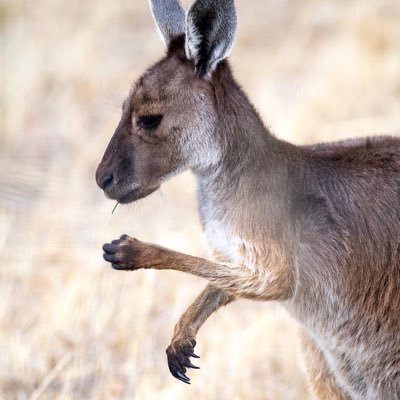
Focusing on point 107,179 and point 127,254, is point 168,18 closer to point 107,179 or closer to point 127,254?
point 107,179

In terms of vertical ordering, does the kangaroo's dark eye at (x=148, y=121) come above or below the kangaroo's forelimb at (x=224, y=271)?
above

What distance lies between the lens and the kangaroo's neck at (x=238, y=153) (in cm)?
472

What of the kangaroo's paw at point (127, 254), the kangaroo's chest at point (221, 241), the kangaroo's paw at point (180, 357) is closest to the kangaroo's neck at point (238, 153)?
the kangaroo's chest at point (221, 241)

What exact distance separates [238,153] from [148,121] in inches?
14.9

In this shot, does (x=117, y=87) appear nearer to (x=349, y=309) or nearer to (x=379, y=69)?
(x=379, y=69)

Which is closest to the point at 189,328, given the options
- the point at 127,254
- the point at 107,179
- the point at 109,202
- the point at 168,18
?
the point at 127,254

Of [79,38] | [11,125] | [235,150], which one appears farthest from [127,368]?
[79,38]

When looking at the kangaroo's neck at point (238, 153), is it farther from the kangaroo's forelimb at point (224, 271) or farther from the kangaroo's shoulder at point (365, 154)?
the kangaroo's forelimb at point (224, 271)

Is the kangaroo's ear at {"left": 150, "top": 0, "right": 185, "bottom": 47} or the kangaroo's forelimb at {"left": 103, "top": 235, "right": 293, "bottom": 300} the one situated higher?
the kangaroo's ear at {"left": 150, "top": 0, "right": 185, "bottom": 47}

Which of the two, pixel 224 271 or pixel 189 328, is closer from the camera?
pixel 224 271

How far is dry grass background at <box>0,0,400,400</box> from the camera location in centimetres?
566

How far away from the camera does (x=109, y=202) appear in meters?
7.60

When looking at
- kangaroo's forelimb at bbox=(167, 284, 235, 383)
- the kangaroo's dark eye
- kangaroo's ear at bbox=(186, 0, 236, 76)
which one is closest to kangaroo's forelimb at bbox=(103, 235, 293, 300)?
kangaroo's forelimb at bbox=(167, 284, 235, 383)

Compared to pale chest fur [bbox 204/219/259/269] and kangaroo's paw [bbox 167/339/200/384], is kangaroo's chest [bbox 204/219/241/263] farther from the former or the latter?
kangaroo's paw [bbox 167/339/200/384]
